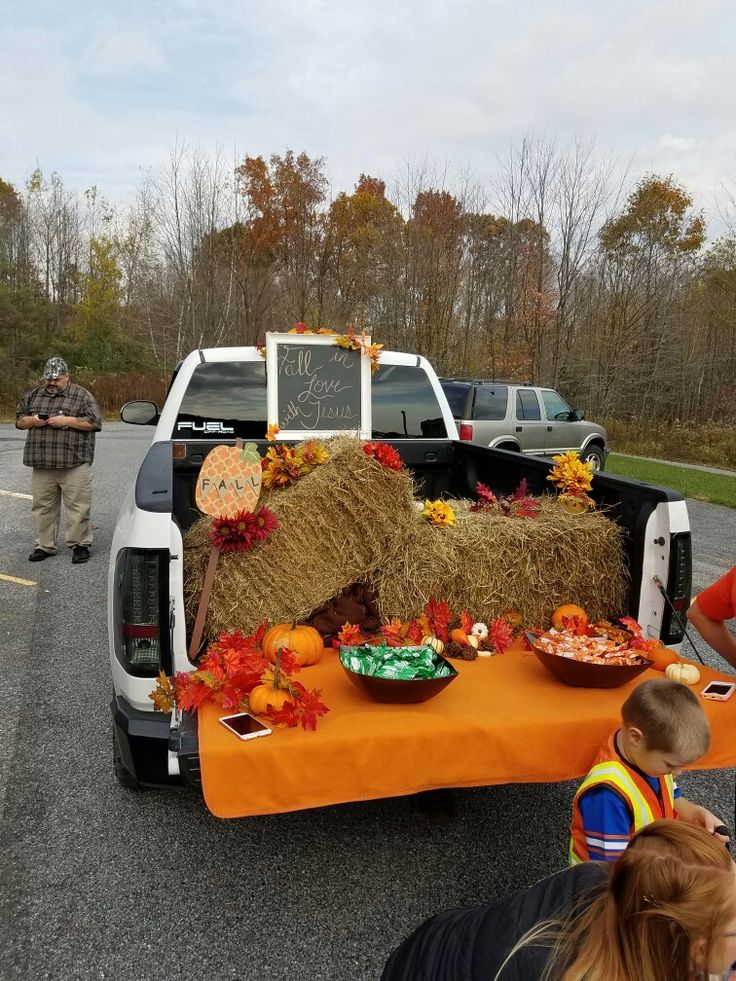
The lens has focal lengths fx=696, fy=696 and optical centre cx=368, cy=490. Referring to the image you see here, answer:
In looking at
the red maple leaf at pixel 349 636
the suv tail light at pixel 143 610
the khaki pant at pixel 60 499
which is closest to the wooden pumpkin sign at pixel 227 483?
the suv tail light at pixel 143 610

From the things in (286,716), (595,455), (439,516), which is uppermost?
(439,516)

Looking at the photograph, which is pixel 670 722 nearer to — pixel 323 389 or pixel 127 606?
pixel 127 606

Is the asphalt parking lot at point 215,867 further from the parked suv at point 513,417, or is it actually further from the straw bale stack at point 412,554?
the parked suv at point 513,417

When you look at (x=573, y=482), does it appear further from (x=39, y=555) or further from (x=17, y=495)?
(x=17, y=495)

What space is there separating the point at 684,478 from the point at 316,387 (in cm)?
1228

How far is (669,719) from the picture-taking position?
2.00 metres

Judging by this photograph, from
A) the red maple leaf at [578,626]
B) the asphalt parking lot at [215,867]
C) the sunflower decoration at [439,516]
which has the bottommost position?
the asphalt parking lot at [215,867]

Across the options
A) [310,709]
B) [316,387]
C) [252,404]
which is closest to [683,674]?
[310,709]

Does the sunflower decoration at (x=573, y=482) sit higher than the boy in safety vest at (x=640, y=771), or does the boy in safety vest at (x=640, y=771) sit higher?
the sunflower decoration at (x=573, y=482)

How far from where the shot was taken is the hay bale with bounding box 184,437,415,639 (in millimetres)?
2814

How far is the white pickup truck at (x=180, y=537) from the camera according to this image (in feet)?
7.84

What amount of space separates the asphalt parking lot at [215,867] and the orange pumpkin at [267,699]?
0.75 metres

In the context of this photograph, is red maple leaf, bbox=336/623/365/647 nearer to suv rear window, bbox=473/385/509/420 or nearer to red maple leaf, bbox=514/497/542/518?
red maple leaf, bbox=514/497/542/518

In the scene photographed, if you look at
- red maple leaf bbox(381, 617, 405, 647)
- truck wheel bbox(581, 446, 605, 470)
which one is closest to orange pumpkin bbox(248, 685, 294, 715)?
red maple leaf bbox(381, 617, 405, 647)
